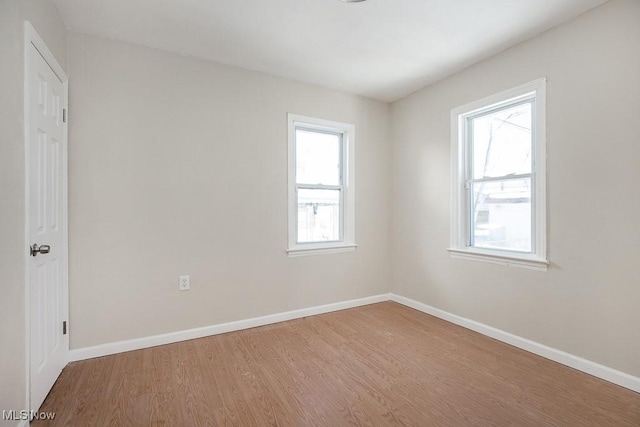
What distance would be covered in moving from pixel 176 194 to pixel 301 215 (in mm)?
1329

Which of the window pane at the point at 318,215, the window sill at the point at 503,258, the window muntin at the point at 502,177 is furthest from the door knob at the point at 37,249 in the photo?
the window muntin at the point at 502,177

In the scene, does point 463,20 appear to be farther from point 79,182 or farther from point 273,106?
point 79,182

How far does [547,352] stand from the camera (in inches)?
96.7

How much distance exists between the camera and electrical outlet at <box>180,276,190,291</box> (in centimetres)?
280

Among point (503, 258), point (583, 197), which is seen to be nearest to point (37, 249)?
point (503, 258)

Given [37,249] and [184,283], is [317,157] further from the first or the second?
[37,249]

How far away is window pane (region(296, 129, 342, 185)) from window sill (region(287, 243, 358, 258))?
0.76m

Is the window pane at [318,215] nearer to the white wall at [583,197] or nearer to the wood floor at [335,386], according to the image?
the wood floor at [335,386]

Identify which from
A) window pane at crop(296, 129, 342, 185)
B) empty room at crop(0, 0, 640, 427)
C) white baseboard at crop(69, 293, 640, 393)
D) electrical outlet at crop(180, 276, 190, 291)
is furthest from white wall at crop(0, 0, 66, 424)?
window pane at crop(296, 129, 342, 185)

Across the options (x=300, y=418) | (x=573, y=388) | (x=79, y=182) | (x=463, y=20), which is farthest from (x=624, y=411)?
(x=79, y=182)

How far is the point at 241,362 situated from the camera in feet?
7.89

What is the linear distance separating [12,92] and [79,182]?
104 centimetres
